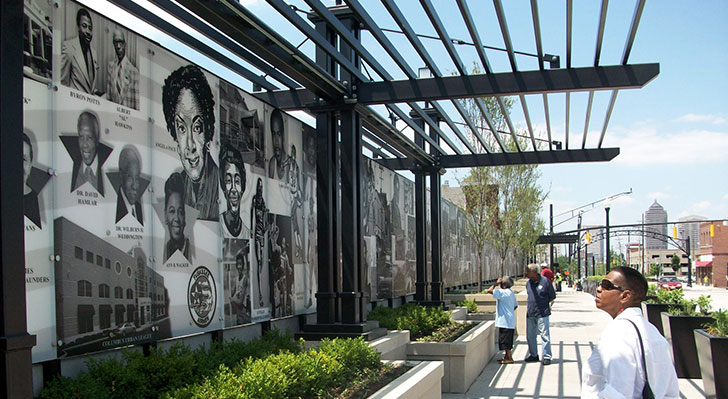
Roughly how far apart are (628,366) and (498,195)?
21.4 meters

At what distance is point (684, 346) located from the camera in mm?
10398

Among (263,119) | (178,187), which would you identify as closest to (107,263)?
(178,187)

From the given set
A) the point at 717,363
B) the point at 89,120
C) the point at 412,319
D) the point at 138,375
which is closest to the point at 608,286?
the point at 138,375

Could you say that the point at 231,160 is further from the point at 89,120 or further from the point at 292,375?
the point at 292,375

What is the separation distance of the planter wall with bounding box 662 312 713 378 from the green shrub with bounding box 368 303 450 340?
4.41 metres

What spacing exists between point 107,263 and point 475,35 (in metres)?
5.08

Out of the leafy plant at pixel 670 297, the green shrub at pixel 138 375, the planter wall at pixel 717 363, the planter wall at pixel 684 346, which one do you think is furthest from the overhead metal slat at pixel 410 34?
the leafy plant at pixel 670 297

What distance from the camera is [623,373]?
3480 millimetres

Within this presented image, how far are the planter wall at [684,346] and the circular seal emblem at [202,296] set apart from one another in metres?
7.00

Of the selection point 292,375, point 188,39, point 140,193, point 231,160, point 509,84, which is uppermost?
point 188,39

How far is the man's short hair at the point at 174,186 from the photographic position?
738 centimetres

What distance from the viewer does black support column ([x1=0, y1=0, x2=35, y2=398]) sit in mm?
3803

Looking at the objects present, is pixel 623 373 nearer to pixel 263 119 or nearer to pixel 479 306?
pixel 263 119

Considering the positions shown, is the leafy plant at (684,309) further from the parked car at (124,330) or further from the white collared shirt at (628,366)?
the parked car at (124,330)
